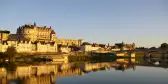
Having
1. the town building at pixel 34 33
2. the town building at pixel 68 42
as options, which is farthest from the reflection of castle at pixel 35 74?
the town building at pixel 68 42

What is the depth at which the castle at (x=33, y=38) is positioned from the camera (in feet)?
275

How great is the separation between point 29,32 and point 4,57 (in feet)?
161

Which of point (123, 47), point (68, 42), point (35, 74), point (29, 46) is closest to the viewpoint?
point (35, 74)

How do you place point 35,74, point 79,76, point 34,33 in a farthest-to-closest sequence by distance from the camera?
point 34,33
point 35,74
point 79,76

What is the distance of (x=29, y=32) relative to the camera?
109688 millimetres

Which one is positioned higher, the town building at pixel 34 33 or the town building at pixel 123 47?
the town building at pixel 34 33

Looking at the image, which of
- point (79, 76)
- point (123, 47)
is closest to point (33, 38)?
point (123, 47)

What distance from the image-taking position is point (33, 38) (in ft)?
370

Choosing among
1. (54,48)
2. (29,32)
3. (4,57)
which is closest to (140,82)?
(4,57)

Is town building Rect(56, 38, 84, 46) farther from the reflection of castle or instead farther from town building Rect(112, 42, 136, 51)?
the reflection of castle

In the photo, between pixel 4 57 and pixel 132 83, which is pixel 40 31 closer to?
pixel 4 57

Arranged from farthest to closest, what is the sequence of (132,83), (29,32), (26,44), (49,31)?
1. (49,31)
2. (29,32)
3. (26,44)
4. (132,83)

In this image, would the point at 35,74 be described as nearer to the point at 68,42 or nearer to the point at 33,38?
the point at 33,38

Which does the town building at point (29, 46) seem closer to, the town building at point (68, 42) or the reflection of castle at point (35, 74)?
the reflection of castle at point (35, 74)
